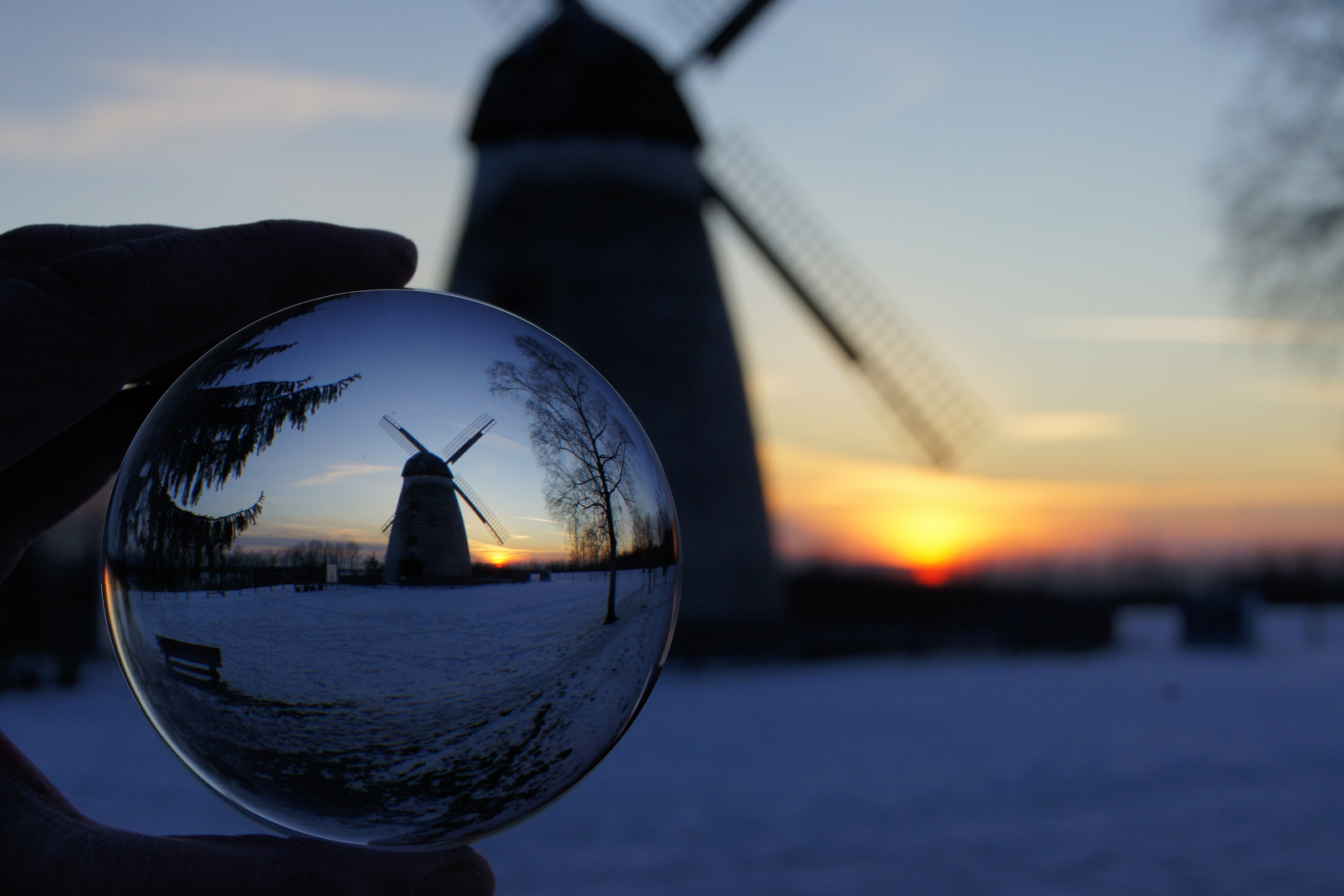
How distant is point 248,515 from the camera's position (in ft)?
5.19

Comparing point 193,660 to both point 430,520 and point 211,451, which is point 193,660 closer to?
point 211,451

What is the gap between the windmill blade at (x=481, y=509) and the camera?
5.17 feet

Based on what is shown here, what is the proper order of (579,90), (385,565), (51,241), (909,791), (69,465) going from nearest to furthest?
(385,565) < (51,241) < (69,465) < (909,791) < (579,90)

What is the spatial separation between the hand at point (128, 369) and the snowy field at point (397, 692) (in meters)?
0.11

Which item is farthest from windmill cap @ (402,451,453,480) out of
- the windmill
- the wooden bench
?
the wooden bench

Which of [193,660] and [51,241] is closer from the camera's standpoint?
[193,660]

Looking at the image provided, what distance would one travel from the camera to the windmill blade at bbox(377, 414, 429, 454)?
5.11 feet

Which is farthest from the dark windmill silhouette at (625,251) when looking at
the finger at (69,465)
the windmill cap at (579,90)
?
the finger at (69,465)

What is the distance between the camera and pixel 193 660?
1.63m

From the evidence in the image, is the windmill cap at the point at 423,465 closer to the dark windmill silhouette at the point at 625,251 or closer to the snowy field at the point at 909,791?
the snowy field at the point at 909,791

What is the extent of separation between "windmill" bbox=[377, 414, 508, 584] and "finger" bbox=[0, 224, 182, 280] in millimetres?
788

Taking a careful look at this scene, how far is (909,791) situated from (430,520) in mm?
9933

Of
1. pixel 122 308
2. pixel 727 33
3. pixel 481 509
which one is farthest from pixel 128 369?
pixel 727 33

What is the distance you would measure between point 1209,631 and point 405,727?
2787cm
